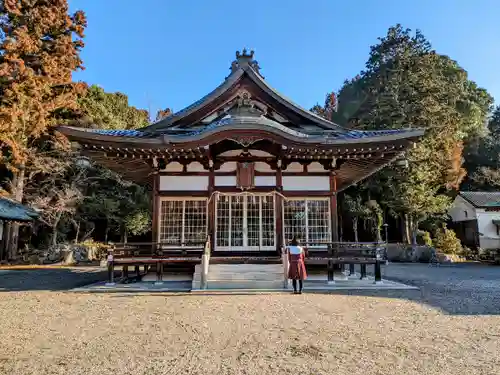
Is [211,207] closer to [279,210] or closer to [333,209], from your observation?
[279,210]

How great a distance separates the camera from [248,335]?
4.80 meters

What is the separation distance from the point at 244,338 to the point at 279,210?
6.45m

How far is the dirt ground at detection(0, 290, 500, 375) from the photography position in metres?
3.63

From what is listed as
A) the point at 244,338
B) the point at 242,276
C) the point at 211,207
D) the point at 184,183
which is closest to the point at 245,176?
the point at 211,207

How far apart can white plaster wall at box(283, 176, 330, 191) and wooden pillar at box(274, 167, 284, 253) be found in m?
0.24

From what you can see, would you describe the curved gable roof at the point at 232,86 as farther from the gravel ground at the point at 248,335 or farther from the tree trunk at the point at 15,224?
the tree trunk at the point at 15,224

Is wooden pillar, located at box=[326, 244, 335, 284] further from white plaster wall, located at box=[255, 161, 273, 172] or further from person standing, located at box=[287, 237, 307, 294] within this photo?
white plaster wall, located at box=[255, 161, 273, 172]

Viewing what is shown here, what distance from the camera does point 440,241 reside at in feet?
80.3

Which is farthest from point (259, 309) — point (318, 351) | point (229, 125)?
point (229, 125)

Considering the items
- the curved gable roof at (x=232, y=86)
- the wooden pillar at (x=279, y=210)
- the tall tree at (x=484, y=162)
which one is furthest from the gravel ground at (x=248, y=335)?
the tall tree at (x=484, y=162)

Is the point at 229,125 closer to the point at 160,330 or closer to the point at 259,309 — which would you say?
the point at 259,309

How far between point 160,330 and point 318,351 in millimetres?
2334

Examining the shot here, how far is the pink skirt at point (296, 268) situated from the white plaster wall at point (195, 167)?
4457mm

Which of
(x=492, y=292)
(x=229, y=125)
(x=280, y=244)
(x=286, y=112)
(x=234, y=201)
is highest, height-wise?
(x=286, y=112)
